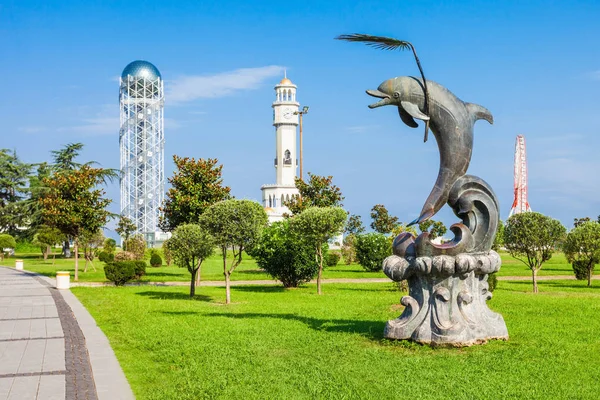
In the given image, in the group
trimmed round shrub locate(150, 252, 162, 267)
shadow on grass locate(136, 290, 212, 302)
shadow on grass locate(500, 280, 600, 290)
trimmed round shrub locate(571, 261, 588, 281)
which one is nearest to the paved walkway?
shadow on grass locate(136, 290, 212, 302)

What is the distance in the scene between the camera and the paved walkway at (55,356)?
27.4 ft

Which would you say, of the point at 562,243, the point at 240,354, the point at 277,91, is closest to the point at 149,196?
the point at 277,91

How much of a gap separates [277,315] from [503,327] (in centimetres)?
544

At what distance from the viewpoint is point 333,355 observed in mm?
9875

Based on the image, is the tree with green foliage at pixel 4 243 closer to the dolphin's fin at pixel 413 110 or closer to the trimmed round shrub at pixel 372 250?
the trimmed round shrub at pixel 372 250

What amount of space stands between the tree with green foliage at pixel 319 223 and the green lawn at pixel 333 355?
12.5 ft

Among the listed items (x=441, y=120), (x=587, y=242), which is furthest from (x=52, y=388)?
(x=587, y=242)

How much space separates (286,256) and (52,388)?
14686mm

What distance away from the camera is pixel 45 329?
13656 mm

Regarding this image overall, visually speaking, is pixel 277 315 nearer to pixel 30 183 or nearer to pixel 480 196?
pixel 480 196

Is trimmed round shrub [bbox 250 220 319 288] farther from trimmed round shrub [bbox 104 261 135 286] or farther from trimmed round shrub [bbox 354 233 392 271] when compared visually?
trimmed round shrub [bbox 354 233 392 271]

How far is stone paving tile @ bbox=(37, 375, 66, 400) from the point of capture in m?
8.03

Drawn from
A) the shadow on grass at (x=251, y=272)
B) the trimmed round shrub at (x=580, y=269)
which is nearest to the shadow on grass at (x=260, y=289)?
the shadow on grass at (x=251, y=272)

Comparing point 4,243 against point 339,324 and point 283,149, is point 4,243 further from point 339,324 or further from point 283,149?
point 339,324
